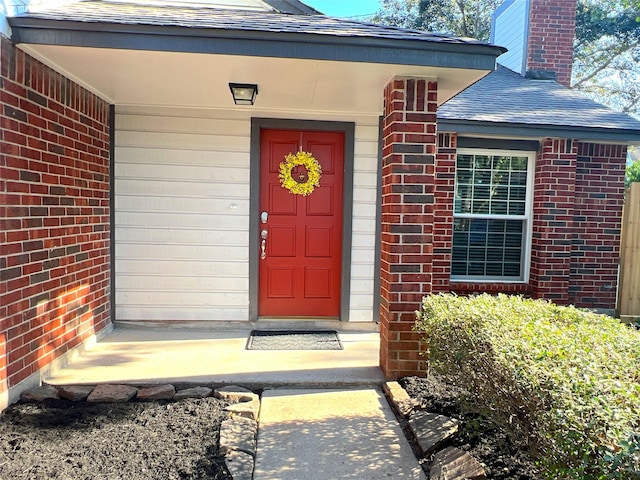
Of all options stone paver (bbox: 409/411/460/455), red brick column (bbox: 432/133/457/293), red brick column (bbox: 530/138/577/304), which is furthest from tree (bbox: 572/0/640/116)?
stone paver (bbox: 409/411/460/455)

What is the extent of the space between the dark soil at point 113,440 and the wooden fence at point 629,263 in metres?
5.56

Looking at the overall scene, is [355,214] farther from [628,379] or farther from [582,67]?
[582,67]

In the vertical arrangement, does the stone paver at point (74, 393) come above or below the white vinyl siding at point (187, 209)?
below

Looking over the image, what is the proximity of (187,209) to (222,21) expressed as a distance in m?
2.24

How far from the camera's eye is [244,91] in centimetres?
409

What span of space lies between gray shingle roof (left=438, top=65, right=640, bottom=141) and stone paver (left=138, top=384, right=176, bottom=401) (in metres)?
4.13

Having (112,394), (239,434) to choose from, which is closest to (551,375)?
(239,434)

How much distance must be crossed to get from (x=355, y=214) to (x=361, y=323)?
1248 millimetres

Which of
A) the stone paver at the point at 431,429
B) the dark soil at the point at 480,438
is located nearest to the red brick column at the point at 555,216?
the dark soil at the point at 480,438

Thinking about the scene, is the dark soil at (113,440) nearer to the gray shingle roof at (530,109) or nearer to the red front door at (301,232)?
the red front door at (301,232)

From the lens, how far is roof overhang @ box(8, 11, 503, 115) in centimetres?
312

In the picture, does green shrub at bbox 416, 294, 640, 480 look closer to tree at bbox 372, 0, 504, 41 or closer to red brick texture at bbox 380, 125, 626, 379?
red brick texture at bbox 380, 125, 626, 379

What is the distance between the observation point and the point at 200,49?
3215mm

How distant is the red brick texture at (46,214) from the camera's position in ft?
10.1
